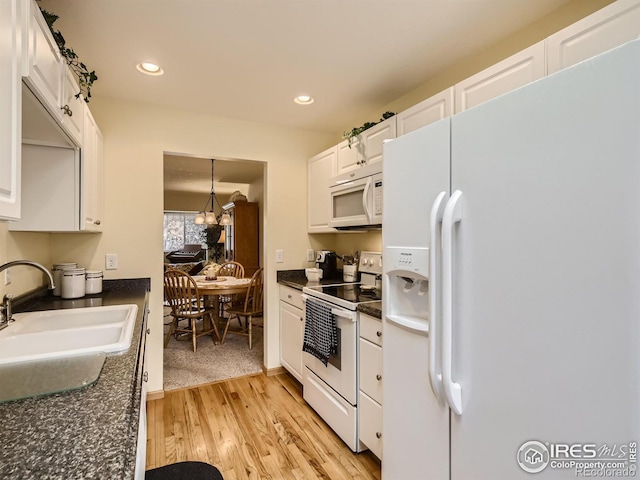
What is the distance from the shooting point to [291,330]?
2.90 m

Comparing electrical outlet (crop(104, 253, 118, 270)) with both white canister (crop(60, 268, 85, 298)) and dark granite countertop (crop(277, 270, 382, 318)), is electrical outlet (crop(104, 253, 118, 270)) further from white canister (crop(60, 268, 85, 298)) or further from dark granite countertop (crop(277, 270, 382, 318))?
dark granite countertop (crop(277, 270, 382, 318))

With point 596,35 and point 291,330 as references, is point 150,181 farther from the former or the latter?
point 596,35

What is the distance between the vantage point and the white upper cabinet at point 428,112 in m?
1.81

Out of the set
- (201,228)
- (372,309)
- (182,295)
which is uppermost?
(201,228)

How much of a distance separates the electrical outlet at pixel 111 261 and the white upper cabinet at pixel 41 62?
1443 millimetres

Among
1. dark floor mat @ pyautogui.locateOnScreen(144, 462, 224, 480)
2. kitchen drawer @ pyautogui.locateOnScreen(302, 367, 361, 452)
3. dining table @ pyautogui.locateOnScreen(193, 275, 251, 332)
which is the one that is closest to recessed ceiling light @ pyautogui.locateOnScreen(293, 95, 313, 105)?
kitchen drawer @ pyautogui.locateOnScreen(302, 367, 361, 452)

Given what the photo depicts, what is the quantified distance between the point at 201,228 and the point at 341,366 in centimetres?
901

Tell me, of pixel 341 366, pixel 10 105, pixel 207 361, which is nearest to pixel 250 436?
pixel 341 366

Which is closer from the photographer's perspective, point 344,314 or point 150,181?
point 344,314

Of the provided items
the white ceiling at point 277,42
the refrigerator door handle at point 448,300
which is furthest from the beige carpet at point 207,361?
the refrigerator door handle at point 448,300

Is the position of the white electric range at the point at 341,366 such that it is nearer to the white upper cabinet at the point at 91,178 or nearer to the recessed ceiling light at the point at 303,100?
the recessed ceiling light at the point at 303,100

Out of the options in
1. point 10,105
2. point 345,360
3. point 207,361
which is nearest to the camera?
point 10,105

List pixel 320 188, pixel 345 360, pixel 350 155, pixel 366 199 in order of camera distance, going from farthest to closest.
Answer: pixel 320 188, pixel 350 155, pixel 366 199, pixel 345 360

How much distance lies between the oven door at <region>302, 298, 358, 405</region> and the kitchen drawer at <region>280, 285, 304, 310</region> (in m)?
0.64
